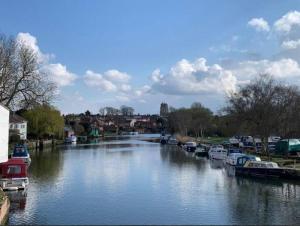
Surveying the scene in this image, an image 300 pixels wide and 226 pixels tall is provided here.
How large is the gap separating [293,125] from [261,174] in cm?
2509

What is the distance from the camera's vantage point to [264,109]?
66.1 meters

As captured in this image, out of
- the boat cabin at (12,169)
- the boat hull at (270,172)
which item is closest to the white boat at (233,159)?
the boat hull at (270,172)

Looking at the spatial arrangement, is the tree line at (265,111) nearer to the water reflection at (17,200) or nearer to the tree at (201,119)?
the water reflection at (17,200)

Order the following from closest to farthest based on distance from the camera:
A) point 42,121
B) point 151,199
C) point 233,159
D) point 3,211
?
point 3,211 < point 151,199 < point 233,159 < point 42,121

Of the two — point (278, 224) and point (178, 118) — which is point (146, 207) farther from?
point (178, 118)

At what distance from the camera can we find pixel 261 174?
154 feet

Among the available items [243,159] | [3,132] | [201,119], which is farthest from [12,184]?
[201,119]

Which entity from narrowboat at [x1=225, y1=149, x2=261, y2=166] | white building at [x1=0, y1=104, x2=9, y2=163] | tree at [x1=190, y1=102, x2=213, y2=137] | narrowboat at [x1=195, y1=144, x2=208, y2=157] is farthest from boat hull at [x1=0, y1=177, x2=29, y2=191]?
tree at [x1=190, y1=102, x2=213, y2=137]

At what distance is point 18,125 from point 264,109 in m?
53.3

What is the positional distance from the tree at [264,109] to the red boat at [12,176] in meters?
39.7

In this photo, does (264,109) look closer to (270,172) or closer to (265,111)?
(265,111)

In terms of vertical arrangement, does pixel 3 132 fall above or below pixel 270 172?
above

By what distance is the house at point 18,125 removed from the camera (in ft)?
298

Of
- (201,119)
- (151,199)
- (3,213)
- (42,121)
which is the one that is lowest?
(151,199)
